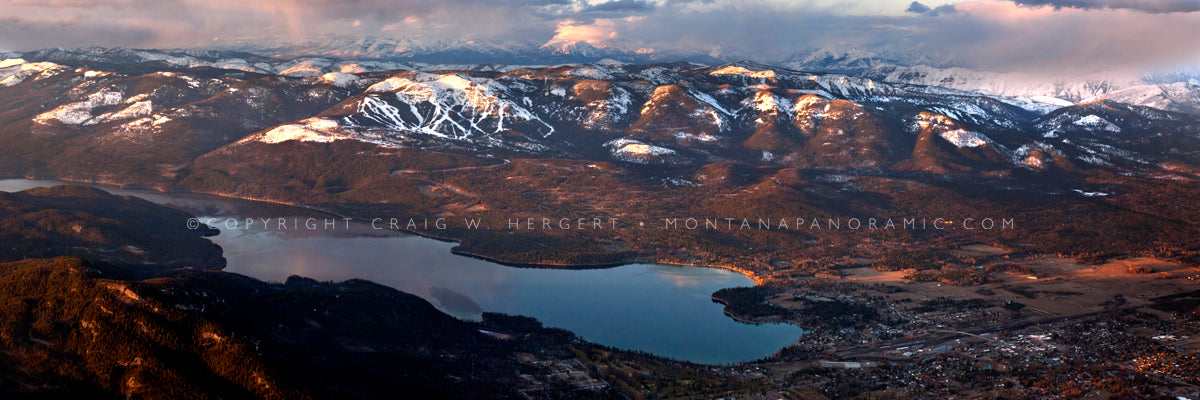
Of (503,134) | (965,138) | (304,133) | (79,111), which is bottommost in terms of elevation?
(304,133)

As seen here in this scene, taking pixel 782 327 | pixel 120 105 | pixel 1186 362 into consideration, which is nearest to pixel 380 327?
pixel 782 327

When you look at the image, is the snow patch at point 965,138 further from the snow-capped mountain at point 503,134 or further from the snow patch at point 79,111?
the snow patch at point 79,111

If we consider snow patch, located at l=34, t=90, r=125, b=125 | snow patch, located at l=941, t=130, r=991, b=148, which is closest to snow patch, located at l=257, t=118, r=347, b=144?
snow patch, located at l=34, t=90, r=125, b=125

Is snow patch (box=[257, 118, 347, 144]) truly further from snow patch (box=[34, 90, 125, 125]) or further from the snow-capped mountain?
snow patch (box=[34, 90, 125, 125])

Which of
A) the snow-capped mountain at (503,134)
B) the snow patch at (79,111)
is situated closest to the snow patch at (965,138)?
the snow-capped mountain at (503,134)

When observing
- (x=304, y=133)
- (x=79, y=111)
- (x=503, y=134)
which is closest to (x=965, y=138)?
(x=503, y=134)

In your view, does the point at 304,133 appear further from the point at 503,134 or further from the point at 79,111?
the point at 79,111

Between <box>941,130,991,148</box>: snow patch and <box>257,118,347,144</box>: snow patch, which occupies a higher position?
<box>941,130,991,148</box>: snow patch

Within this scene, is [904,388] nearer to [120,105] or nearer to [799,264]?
[799,264]

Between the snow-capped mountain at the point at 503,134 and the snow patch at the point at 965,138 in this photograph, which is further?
the snow patch at the point at 965,138

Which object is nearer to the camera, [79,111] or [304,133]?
[304,133]

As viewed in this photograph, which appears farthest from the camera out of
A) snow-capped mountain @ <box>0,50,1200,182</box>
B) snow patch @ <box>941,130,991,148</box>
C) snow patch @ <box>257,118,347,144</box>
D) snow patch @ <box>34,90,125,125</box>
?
snow patch @ <box>34,90,125,125</box>
